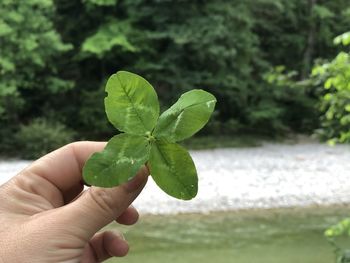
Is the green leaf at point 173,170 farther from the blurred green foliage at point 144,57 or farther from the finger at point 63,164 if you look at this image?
the blurred green foliage at point 144,57

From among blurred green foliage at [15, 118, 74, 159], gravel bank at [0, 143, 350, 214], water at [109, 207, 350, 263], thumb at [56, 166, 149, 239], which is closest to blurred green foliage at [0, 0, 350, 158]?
blurred green foliage at [15, 118, 74, 159]

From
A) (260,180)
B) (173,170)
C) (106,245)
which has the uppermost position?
(173,170)

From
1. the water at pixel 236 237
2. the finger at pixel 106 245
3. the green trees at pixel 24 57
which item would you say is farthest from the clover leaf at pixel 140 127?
the green trees at pixel 24 57

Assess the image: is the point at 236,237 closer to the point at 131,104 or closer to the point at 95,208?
A: the point at 95,208

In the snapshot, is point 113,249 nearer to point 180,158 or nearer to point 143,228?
point 180,158

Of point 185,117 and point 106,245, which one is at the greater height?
point 185,117

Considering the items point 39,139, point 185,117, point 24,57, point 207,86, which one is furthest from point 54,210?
point 207,86
